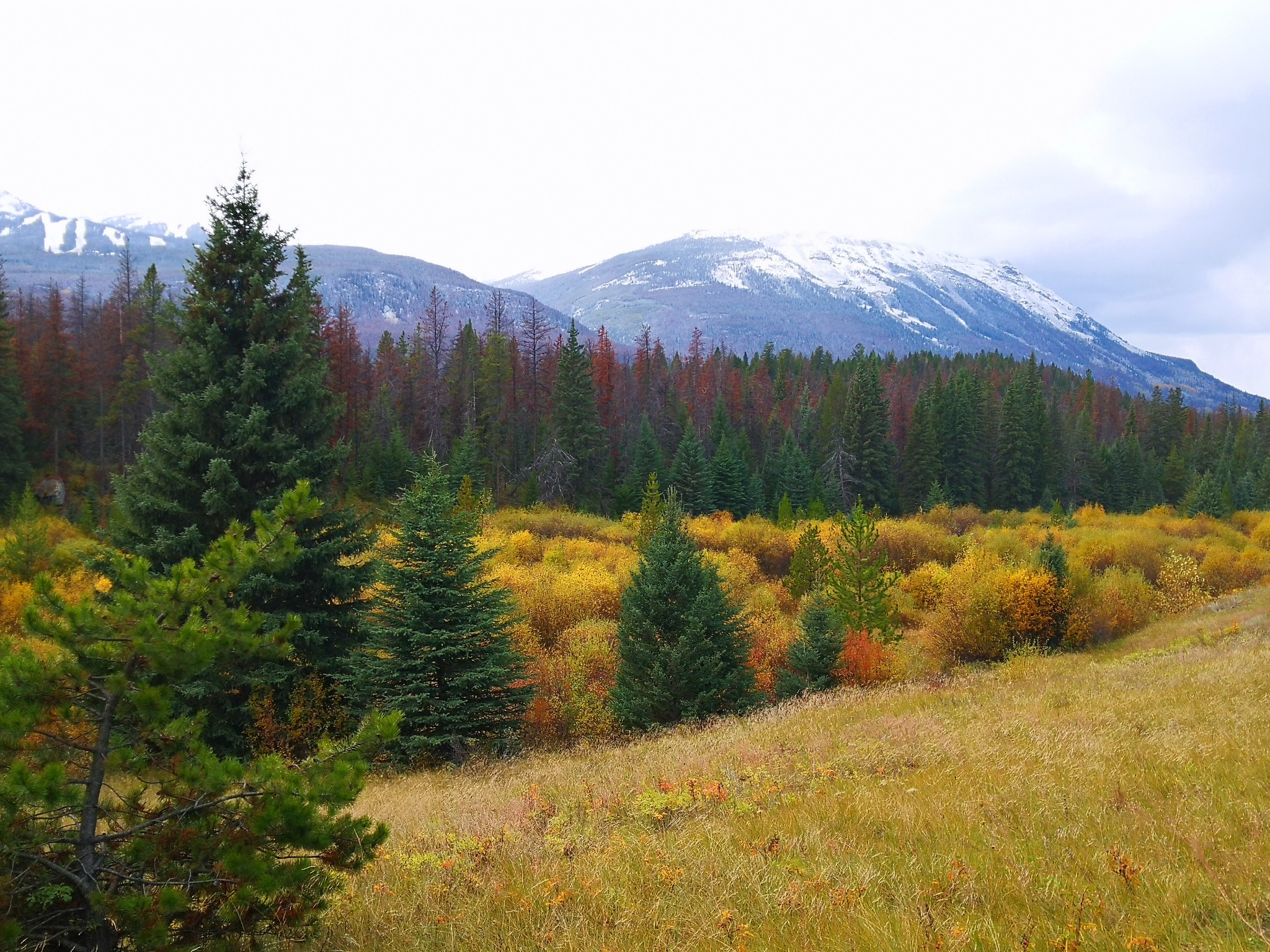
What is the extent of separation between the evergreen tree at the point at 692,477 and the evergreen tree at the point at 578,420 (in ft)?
19.7

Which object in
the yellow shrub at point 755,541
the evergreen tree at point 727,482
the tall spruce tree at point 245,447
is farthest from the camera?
the evergreen tree at point 727,482

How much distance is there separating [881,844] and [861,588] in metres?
21.4

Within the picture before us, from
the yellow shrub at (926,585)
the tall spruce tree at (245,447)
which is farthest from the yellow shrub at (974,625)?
the tall spruce tree at (245,447)

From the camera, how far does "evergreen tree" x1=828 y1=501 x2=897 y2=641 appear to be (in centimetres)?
2456

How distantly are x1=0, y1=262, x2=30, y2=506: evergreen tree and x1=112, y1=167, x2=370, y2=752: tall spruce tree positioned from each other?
1108 inches

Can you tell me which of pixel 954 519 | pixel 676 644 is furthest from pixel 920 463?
pixel 676 644

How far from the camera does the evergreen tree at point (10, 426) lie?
117 feet

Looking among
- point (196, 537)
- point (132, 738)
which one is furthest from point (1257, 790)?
point (196, 537)

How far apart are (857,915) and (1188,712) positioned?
7.19 meters

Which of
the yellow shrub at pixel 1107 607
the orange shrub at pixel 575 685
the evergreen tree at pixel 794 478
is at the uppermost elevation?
the evergreen tree at pixel 794 478

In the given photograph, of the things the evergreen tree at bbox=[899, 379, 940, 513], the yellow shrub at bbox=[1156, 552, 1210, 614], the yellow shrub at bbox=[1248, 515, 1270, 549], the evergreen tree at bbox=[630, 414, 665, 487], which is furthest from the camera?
the evergreen tree at bbox=[899, 379, 940, 513]

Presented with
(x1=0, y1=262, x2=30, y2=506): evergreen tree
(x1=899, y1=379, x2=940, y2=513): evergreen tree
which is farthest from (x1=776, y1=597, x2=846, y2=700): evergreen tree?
(x1=899, y1=379, x2=940, y2=513): evergreen tree

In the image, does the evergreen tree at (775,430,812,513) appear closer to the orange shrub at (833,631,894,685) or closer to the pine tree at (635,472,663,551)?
the pine tree at (635,472,663,551)

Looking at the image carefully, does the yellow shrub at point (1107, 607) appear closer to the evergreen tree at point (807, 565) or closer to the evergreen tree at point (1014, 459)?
the evergreen tree at point (807, 565)
